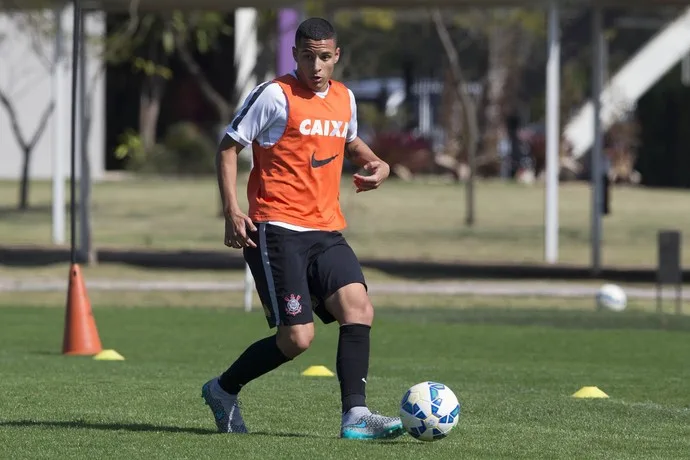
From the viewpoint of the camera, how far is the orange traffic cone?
13.3 m

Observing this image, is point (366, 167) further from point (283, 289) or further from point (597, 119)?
point (597, 119)

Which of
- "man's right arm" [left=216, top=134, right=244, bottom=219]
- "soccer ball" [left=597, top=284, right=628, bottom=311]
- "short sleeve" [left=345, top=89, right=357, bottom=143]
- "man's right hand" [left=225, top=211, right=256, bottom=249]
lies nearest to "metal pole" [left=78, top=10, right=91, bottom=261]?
"soccer ball" [left=597, top=284, right=628, bottom=311]

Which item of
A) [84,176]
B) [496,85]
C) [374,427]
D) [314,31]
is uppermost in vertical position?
[496,85]

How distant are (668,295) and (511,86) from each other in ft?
95.3

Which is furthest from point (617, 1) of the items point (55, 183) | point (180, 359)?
point (180, 359)

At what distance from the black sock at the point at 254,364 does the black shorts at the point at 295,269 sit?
0.20 m

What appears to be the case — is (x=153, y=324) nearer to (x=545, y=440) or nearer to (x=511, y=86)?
(x=545, y=440)

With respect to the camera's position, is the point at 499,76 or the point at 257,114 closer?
the point at 257,114

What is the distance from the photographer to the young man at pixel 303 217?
7922 mm

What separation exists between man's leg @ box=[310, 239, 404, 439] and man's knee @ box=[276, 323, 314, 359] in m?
0.16

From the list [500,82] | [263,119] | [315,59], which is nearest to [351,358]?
[263,119]

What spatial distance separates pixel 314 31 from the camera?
7.91 m

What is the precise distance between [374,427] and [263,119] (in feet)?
5.10

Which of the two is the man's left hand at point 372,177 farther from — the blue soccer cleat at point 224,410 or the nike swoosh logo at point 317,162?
the blue soccer cleat at point 224,410
